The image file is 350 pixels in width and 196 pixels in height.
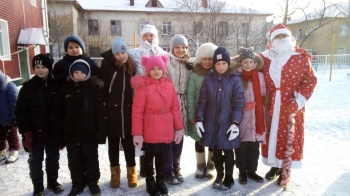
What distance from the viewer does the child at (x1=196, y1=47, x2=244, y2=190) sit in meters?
3.11

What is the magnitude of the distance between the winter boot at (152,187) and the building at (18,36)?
800 cm

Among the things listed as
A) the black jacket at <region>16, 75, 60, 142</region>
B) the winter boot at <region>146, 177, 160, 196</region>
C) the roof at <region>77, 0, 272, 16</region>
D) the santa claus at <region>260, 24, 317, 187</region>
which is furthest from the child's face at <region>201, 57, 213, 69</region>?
the roof at <region>77, 0, 272, 16</region>

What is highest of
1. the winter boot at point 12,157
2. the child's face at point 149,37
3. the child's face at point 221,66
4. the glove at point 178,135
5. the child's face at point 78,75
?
the child's face at point 149,37

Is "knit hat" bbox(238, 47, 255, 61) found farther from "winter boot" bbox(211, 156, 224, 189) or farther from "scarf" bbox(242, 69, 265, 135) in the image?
"winter boot" bbox(211, 156, 224, 189)

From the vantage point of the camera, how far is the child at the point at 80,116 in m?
2.93

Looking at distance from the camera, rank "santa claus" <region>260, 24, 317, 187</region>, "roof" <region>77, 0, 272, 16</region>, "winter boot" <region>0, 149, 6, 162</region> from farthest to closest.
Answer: "roof" <region>77, 0, 272, 16</region>
"winter boot" <region>0, 149, 6, 162</region>
"santa claus" <region>260, 24, 317, 187</region>

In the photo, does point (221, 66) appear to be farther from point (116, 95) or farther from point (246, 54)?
point (116, 95)

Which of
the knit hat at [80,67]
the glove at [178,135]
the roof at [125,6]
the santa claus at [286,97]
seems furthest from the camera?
the roof at [125,6]

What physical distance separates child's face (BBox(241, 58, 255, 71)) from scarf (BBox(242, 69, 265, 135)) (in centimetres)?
4

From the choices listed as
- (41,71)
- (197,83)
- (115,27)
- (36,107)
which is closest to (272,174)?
(197,83)

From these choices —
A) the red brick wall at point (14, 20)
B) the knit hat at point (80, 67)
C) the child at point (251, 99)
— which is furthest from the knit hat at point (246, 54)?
the red brick wall at point (14, 20)

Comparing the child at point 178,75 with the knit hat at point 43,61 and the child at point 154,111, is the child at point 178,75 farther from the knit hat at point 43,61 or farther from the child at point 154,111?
the knit hat at point 43,61

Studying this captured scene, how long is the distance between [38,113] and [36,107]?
69 millimetres

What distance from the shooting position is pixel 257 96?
10.7 feet
